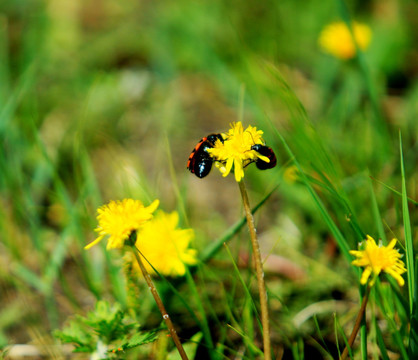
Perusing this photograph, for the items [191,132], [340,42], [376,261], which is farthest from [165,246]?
[340,42]

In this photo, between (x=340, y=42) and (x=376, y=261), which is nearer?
(x=376, y=261)

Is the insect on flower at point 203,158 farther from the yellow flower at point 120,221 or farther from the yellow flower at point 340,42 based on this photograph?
the yellow flower at point 340,42

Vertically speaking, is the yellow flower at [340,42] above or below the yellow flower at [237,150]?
above

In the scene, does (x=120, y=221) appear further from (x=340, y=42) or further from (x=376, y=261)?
(x=340, y=42)

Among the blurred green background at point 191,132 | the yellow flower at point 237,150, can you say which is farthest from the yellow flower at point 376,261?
the yellow flower at point 237,150

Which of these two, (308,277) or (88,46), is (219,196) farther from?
(88,46)

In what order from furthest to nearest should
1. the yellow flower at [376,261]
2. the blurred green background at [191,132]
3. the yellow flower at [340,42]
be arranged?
the yellow flower at [340,42] → the blurred green background at [191,132] → the yellow flower at [376,261]

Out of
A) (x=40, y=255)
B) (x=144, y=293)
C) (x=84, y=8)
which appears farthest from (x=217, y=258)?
(x=84, y=8)
